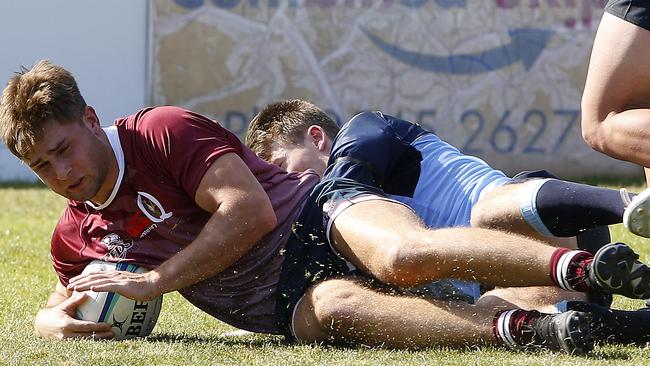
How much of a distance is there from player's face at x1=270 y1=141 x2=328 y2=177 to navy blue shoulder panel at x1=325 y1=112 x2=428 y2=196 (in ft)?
1.87

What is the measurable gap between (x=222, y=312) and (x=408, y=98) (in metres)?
12.7

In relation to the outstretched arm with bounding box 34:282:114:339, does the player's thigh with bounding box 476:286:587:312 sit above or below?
above

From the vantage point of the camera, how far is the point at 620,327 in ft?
15.6

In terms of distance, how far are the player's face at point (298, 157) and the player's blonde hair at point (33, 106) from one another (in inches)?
54.3

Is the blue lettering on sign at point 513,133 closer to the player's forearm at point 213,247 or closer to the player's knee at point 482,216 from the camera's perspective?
the player's knee at point 482,216

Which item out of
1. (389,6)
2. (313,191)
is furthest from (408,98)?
(313,191)

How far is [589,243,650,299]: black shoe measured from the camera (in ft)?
13.8

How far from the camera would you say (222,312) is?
5.38 meters

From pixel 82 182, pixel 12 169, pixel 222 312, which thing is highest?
pixel 82 182

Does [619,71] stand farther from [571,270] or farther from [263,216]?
[263,216]

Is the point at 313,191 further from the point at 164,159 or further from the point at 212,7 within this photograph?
the point at 212,7

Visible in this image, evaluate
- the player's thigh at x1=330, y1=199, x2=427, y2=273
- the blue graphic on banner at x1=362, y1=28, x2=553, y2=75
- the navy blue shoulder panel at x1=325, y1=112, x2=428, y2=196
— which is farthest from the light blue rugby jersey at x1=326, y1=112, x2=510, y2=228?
the blue graphic on banner at x1=362, y1=28, x2=553, y2=75

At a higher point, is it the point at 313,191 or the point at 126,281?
the point at 313,191

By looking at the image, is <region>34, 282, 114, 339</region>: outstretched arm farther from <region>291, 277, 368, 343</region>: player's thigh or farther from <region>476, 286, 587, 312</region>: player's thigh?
<region>476, 286, 587, 312</region>: player's thigh
